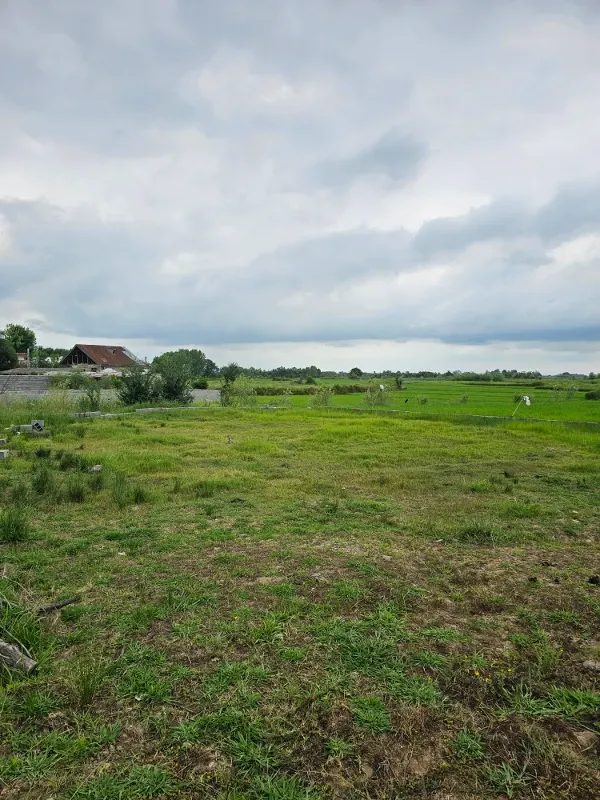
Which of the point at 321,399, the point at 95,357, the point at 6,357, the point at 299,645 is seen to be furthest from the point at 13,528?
the point at 95,357

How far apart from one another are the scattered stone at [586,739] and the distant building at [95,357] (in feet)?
169

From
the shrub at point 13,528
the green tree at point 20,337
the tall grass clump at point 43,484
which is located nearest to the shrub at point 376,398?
the tall grass clump at point 43,484

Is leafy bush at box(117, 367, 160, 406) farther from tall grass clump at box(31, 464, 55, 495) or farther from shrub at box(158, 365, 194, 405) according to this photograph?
tall grass clump at box(31, 464, 55, 495)

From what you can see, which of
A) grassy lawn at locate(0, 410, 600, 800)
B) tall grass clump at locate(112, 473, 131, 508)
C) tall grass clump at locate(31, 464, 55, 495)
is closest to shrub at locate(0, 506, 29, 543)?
grassy lawn at locate(0, 410, 600, 800)

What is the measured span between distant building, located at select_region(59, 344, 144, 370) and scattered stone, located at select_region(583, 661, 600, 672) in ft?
168

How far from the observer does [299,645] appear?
338 centimetres

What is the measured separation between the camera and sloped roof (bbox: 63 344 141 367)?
2042 inches

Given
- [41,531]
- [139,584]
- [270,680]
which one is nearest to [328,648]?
[270,680]

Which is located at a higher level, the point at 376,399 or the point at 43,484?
the point at 376,399

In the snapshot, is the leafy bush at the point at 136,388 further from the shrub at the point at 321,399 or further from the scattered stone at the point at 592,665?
the scattered stone at the point at 592,665

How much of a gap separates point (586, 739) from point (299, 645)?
1793 mm

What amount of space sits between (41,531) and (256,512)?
2889mm

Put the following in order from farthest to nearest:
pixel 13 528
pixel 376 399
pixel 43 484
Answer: pixel 376 399 < pixel 43 484 < pixel 13 528

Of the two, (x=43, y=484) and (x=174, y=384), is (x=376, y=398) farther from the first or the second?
(x=43, y=484)
